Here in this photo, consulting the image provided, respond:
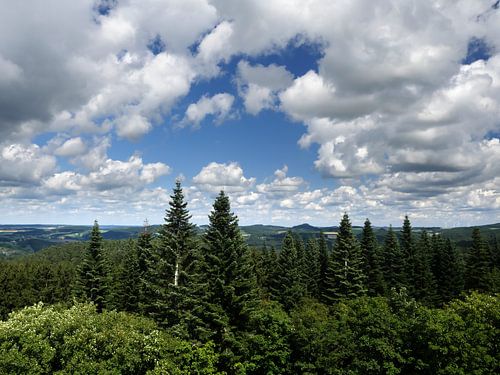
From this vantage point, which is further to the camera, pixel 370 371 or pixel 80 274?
pixel 80 274

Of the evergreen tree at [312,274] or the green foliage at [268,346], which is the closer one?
the green foliage at [268,346]

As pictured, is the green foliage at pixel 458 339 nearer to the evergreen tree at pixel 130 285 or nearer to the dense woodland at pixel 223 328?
the dense woodland at pixel 223 328

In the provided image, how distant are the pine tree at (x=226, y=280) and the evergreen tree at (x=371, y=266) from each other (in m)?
29.6

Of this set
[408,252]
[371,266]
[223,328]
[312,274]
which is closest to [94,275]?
[223,328]

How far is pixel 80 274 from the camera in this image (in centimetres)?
4900

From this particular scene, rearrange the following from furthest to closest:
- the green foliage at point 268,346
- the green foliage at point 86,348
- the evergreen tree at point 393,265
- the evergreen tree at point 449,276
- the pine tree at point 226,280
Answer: the evergreen tree at point 449,276
the evergreen tree at point 393,265
the pine tree at point 226,280
the green foliage at point 268,346
the green foliage at point 86,348

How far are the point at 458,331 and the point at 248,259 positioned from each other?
61.8ft

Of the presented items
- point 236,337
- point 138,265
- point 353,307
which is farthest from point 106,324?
point 138,265

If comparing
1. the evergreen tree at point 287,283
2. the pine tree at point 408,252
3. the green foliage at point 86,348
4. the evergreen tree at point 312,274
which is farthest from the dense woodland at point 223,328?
the evergreen tree at point 312,274

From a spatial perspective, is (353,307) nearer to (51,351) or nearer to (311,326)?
(311,326)

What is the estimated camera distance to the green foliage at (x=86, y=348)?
2533 centimetres

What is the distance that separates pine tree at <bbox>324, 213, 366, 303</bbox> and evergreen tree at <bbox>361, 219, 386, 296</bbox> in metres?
7.45

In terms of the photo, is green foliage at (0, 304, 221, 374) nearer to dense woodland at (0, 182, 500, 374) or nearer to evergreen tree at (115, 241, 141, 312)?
dense woodland at (0, 182, 500, 374)

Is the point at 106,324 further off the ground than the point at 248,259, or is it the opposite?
the point at 248,259
